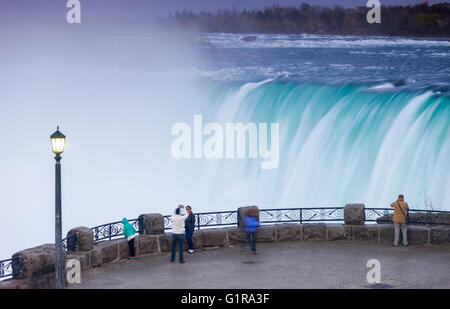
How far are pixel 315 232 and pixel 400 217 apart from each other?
2.25m

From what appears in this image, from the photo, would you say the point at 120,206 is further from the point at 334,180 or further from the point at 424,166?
the point at 424,166

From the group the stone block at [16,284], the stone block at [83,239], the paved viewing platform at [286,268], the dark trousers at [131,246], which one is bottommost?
the paved viewing platform at [286,268]

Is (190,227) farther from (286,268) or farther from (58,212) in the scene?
(58,212)

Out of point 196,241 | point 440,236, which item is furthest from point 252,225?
point 440,236

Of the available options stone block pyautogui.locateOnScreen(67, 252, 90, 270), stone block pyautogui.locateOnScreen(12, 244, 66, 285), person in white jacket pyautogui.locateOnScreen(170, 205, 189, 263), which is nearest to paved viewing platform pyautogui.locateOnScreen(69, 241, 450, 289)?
stone block pyautogui.locateOnScreen(67, 252, 90, 270)

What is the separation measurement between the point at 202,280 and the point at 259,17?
33.6m

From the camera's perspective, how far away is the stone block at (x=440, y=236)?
16453 millimetres

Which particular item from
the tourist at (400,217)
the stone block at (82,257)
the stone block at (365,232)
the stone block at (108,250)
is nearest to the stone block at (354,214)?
the stone block at (365,232)

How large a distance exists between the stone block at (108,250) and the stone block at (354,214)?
225 inches

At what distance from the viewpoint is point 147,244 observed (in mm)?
16297

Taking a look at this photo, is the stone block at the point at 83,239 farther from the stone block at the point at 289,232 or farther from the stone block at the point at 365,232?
the stone block at the point at 365,232

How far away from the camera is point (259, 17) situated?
45.4 metres

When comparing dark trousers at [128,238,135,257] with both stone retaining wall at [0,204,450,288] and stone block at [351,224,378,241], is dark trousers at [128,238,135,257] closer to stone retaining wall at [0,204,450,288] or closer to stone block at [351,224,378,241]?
stone retaining wall at [0,204,450,288]

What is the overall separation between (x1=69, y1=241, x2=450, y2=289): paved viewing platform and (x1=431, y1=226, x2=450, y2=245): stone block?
6.3 inches
